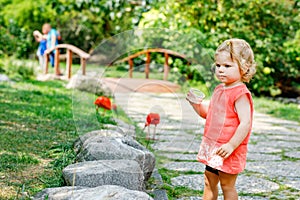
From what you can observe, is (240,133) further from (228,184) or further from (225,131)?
(228,184)

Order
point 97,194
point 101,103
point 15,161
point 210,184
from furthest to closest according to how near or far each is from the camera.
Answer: point 101,103
point 15,161
point 210,184
point 97,194

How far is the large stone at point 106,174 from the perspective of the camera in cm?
258

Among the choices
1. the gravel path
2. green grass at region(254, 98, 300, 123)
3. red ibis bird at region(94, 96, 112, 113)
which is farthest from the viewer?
green grass at region(254, 98, 300, 123)

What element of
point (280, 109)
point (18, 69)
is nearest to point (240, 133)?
point (280, 109)

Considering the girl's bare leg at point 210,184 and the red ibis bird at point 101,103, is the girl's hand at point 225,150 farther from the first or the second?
the red ibis bird at point 101,103

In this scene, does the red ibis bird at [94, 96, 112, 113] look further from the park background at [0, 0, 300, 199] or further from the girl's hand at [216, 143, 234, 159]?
the park background at [0, 0, 300, 199]

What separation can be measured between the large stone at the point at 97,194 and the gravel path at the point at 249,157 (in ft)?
1.99

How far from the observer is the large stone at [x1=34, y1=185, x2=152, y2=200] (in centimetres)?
220

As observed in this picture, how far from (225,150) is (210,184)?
0.24 metres

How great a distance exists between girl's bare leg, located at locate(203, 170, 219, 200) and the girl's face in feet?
1.44

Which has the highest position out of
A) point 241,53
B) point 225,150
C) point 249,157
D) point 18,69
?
point 241,53

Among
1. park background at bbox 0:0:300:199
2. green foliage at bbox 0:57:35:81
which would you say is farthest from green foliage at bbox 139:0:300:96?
green foliage at bbox 0:57:35:81

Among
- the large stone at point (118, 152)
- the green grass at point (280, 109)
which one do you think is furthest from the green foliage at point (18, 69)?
the large stone at point (118, 152)

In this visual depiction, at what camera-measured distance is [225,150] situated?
2.29m
